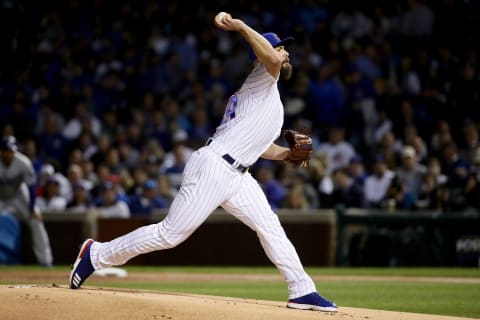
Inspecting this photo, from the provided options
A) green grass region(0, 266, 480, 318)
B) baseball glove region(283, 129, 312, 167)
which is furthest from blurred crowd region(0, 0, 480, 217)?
baseball glove region(283, 129, 312, 167)

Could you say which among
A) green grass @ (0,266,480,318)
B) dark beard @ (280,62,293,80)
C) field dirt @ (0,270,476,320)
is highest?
dark beard @ (280,62,293,80)

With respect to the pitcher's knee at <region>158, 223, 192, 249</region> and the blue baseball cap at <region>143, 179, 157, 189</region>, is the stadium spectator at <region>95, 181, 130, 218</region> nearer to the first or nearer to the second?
the blue baseball cap at <region>143, 179, 157, 189</region>

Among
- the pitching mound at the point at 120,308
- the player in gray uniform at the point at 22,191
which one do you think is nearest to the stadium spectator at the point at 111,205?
the player in gray uniform at the point at 22,191

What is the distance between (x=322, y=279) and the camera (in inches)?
488

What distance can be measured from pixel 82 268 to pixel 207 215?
1.01 meters

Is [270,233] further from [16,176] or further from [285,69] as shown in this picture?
[16,176]

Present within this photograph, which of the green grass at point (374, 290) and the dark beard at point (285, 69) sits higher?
the dark beard at point (285, 69)

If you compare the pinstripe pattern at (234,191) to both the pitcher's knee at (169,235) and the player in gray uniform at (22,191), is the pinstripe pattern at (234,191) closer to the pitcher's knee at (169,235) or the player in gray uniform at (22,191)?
the pitcher's knee at (169,235)

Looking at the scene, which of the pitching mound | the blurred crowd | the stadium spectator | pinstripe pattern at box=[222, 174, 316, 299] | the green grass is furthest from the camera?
the blurred crowd

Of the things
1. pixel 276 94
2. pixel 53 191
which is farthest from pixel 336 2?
pixel 276 94

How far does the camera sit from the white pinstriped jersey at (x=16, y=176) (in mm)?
13773

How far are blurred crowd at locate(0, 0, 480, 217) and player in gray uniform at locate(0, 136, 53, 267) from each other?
1.50 m

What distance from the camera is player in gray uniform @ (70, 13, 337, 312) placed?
6.88 m

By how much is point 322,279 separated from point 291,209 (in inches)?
126
